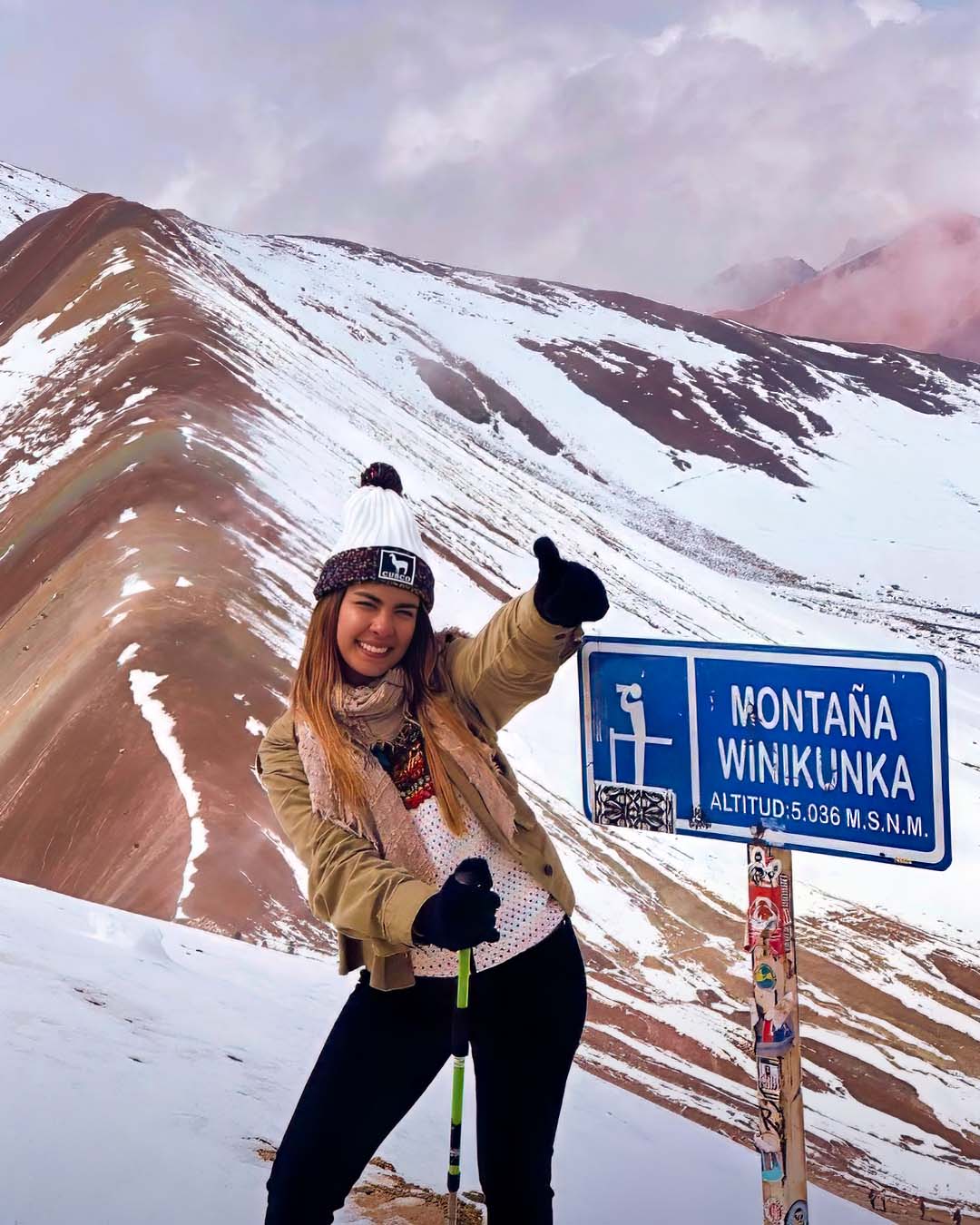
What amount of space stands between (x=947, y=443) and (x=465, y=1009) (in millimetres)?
66220

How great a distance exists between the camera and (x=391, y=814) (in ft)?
8.50

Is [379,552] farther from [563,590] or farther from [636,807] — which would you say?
[636,807]

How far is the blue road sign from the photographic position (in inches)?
97.3

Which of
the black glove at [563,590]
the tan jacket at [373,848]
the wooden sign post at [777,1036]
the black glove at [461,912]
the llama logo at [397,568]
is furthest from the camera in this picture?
the llama logo at [397,568]

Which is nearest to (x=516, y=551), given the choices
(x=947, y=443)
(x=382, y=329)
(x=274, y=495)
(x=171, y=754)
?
(x=274, y=495)

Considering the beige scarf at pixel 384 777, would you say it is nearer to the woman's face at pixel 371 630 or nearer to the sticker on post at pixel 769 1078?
the woman's face at pixel 371 630

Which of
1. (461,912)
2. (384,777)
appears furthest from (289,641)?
(461,912)

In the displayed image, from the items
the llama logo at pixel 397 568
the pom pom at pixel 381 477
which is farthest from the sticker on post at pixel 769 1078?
the pom pom at pixel 381 477

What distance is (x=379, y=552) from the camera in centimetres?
277

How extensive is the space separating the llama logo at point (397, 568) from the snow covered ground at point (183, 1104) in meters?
1.82

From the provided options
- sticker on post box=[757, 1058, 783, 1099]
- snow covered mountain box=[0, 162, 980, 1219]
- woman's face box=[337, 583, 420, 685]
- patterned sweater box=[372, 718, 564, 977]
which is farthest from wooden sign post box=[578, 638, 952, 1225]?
snow covered mountain box=[0, 162, 980, 1219]

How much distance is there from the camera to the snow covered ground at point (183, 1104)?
3096mm

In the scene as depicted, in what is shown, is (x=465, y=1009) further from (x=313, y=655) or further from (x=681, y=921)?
(x=681, y=921)

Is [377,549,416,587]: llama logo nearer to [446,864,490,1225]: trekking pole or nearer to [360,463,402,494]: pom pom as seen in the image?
[360,463,402,494]: pom pom
